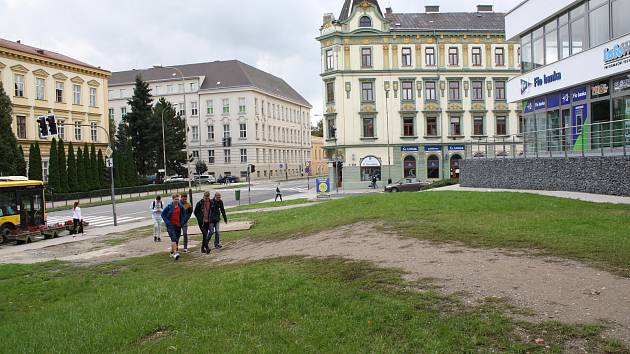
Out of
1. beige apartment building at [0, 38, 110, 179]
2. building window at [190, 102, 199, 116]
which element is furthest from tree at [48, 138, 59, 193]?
building window at [190, 102, 199, 116]

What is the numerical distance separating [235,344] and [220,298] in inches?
77.5

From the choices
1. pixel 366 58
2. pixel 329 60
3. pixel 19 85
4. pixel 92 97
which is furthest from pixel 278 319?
pixel 92 97

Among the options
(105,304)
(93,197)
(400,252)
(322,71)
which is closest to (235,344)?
(105,304)

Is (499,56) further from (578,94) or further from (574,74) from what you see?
(574,74)

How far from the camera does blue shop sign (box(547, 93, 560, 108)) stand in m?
26.5

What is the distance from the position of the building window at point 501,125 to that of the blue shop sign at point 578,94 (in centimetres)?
3317

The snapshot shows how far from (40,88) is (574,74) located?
177ft

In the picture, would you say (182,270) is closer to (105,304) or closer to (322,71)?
(105,304)

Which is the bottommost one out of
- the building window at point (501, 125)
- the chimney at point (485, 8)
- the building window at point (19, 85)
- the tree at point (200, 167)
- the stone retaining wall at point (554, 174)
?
the stone retaining wall at point (554, 174)

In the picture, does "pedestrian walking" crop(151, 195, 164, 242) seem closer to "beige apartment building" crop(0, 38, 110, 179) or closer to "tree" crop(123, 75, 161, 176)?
"beige apartment building" crop(0, 38, 110, 179)

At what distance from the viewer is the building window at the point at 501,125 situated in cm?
5738

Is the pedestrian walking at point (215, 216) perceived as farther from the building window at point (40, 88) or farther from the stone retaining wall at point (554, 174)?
the building window at point (40, 88)

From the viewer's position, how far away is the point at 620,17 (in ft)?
69.1

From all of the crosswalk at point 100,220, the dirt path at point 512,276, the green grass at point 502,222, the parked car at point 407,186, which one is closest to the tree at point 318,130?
the parked car at point 407,186
